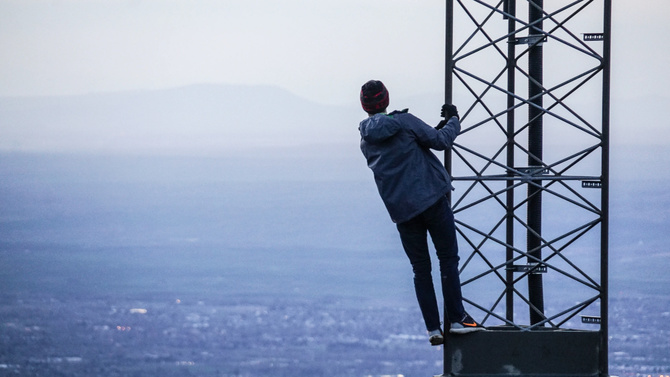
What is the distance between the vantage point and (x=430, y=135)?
6398 mm

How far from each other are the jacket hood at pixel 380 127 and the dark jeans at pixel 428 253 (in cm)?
69

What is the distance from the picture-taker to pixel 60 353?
81.8m

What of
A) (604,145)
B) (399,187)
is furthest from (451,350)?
(604,145)

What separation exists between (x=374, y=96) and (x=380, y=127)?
23 cm

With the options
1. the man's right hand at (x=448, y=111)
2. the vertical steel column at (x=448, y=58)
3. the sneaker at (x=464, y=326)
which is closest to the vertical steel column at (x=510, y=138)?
the vertical steel column at (x=448, y=58)

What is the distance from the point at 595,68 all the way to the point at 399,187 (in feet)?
7.10

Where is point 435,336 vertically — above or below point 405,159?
below

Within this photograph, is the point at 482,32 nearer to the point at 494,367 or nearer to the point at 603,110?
the point at 603,110

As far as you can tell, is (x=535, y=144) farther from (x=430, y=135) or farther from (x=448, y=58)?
(x=430, y=135)

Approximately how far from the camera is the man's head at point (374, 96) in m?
6.30

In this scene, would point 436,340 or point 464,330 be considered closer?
point 436,340

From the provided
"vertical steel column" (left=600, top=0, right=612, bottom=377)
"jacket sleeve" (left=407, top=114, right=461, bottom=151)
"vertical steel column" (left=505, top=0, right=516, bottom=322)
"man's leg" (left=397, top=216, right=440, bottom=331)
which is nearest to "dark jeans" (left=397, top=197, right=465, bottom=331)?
"man's leg" (left=397, top=216, right=440, bottom=331)

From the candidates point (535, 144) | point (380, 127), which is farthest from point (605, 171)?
point (380, 127)

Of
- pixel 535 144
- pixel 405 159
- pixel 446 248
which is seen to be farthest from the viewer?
pixel 535 144
